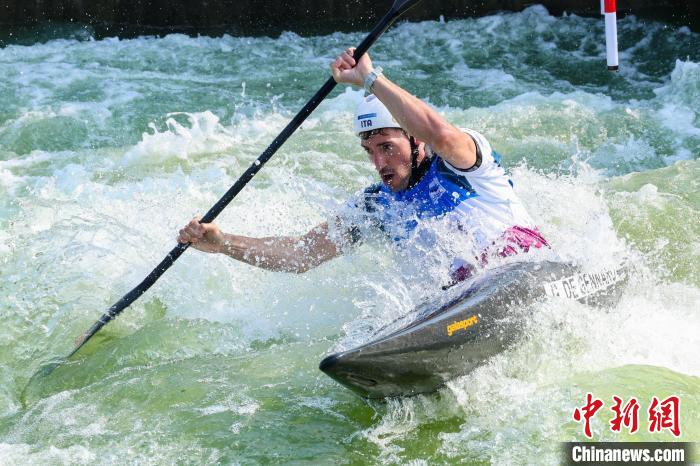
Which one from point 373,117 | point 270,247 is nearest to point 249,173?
point 270,247

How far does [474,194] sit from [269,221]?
2385 millimetres

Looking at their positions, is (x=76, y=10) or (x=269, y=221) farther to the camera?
(x=76, y=10)

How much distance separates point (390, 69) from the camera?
36.6 ft

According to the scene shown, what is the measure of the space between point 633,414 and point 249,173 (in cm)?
230

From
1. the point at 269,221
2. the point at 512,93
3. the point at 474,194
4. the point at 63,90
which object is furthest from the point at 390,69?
the point at 474,194

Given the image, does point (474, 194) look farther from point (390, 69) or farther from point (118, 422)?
point (390, 69)

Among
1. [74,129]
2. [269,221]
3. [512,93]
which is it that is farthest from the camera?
[512,93]

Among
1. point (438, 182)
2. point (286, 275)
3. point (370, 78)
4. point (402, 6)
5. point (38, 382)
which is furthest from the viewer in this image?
point (286, 275)

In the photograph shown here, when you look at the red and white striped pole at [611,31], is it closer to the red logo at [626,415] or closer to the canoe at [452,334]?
the canoe at [452,334]

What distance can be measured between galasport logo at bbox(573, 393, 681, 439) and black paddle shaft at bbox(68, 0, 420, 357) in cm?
189

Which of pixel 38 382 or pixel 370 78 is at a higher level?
pixel 370 78

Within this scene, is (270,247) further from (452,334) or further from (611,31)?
(611,31)

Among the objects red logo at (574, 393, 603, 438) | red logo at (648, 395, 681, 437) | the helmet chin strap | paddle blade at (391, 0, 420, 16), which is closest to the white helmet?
the helmet chin strap

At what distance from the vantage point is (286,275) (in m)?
5.97
